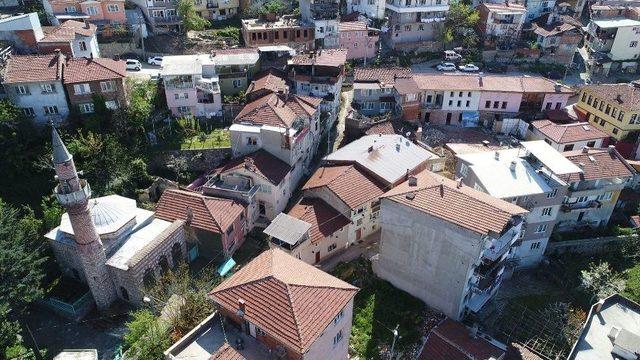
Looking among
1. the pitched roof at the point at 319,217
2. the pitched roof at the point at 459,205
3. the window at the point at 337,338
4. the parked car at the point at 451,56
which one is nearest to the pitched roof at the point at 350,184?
the pitched roof at the point at 319,217

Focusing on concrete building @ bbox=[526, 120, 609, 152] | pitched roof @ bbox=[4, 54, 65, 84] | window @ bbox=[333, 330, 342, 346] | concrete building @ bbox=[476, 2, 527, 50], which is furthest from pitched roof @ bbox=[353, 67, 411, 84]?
window @ bbox=[333, 330, 342, 346]

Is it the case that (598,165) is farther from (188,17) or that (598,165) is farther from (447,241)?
(188,17)

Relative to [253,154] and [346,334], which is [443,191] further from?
[253,154]

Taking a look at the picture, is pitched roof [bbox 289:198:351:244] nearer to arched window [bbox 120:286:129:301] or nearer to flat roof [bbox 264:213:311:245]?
flat roof [bbox 264:213:311:245]

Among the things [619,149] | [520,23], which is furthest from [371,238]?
[520,23]

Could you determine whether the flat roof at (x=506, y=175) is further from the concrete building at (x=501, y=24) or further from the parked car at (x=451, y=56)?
the concrete building at (x=501, y=24)

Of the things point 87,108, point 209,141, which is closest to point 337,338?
point 209,141
